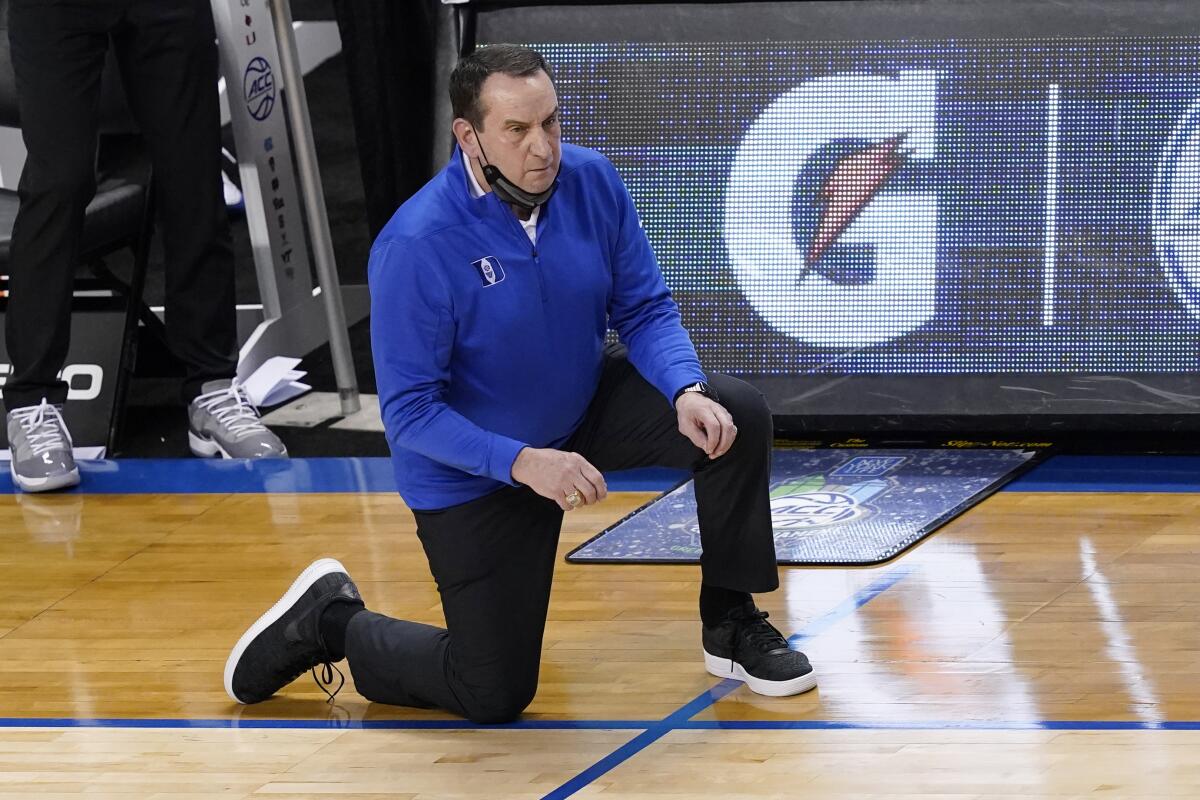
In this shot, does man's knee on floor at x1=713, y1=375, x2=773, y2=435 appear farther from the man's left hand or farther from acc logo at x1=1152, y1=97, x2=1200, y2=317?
acc logo at x1=1152, y1=97, x2=1200, y2=317

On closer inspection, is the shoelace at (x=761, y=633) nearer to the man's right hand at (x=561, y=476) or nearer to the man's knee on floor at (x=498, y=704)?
the man's knee on floor at (x=498, y=704)

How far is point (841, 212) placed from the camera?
470cm

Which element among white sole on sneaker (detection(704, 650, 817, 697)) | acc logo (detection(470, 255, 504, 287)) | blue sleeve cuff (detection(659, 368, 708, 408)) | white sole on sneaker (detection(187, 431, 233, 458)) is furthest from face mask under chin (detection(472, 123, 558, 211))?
white sole on sneaker (detection(187, 431, 233, 458))

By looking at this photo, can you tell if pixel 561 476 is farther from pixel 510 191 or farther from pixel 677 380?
pixel 510 191

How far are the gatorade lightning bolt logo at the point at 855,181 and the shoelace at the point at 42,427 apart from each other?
2.12 m

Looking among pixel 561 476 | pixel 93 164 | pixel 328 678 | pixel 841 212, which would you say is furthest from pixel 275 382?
pixel 561 476

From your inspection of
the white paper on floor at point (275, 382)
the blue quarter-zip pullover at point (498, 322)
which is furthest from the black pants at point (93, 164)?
the blue quarter-zip pullover at point (498, 322)

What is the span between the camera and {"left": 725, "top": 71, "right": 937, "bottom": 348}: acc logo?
184 inches

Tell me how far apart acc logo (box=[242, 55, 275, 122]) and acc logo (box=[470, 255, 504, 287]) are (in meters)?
2.58

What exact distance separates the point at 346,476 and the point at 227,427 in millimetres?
431

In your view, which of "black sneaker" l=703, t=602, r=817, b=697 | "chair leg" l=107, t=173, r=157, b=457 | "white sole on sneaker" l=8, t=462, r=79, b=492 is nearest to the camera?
"black sneaker" l=703, t=602, r=817, b=697

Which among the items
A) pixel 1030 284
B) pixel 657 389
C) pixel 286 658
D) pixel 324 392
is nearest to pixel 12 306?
pixel 324 392

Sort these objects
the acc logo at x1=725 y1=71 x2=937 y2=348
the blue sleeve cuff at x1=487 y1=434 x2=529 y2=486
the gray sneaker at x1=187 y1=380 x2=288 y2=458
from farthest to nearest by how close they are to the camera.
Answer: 1. the gray sneaker at x1=187 y1=380 x2=288 y2=458
2. the acc logo at x1=725 y1=71 x2=937 y2=348
3. the blue sleeve cuff at x1=487 y1=434 x2=529 y2=486

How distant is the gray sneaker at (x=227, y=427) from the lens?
500cm
